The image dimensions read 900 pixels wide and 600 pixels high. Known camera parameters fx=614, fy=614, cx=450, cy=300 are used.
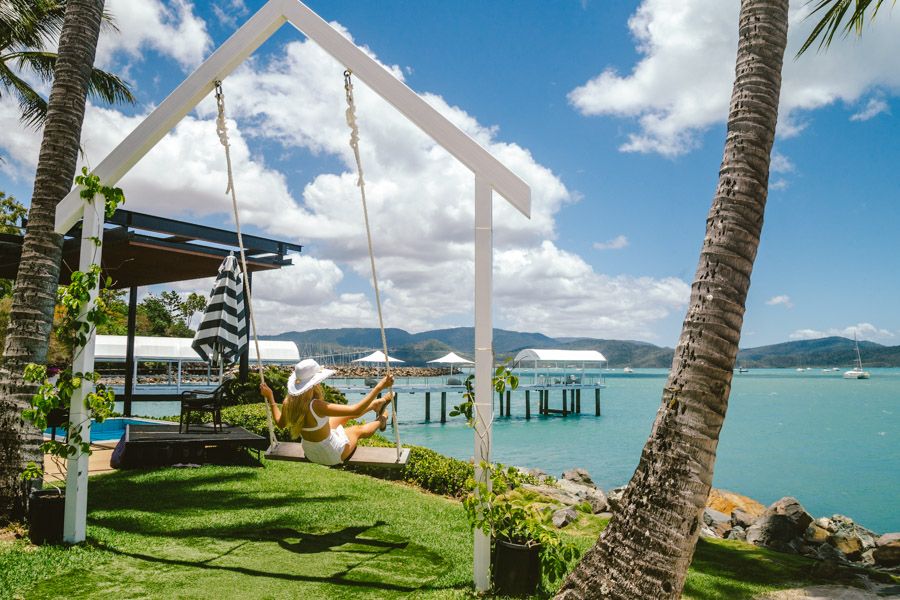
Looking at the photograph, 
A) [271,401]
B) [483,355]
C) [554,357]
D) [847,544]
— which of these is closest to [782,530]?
[847,544]

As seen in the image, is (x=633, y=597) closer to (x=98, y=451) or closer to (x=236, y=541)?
(x=236, y=541)

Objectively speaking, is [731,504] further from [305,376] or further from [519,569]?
[305,376]

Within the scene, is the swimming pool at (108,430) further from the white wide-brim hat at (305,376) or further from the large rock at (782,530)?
the large rock at (782,530)

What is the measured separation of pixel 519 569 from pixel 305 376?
7.99ft

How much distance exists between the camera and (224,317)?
31.7 feet

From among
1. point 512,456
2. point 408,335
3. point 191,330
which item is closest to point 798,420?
point 512,456

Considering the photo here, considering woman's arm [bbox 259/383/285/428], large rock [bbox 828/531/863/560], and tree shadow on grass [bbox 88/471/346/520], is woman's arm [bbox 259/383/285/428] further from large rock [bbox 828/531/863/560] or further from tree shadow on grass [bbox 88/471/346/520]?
large rock [bbox 828/531/863/560]

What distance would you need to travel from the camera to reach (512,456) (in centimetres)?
2667

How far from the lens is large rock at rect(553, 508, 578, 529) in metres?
6.74

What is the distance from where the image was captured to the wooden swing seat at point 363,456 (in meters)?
5.07

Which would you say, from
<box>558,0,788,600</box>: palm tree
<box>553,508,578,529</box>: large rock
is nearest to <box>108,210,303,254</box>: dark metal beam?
<box>553,508,578,529</box>: large rock

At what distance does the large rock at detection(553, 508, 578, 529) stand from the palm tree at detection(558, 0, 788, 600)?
3.35 m

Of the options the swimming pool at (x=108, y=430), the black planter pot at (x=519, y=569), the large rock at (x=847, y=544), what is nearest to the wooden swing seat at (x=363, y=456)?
the black planter pot at (x=519, y=569)

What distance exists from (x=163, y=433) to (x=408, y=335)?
18314 centimetres
